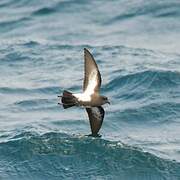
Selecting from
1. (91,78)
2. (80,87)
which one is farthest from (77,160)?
(80,87)

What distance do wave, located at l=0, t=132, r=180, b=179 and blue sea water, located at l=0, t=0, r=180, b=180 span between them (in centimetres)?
2

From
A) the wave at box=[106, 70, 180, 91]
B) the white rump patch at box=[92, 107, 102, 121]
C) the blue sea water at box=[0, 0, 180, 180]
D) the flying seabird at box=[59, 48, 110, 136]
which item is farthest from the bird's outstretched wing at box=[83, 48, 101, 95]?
the wave at box=[106, 70, 180, 91]

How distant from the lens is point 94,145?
13.7 meters

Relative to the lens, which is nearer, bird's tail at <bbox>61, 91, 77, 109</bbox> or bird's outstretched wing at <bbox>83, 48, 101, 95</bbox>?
bird's tail at <bbox>61, 91, 77, 109</bbox>

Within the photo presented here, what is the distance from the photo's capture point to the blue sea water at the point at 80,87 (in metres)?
13.3

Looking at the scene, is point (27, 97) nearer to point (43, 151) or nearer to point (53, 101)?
point (53, 101)

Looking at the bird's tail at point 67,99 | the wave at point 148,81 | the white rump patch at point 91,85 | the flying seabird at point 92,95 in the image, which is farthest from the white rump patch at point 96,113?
the wave at point 148,81

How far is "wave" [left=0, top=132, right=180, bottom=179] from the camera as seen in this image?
13.0 m

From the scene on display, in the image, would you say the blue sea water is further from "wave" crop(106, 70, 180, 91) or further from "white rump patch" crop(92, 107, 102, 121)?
"white rump patch" crop(92, 107, 102, 121)

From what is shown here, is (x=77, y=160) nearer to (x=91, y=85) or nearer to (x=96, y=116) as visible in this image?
(x=96, y=116)

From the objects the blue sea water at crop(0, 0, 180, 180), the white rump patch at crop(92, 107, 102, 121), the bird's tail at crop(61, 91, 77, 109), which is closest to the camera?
the bird's tail at crop(61, 91, 77, 109)

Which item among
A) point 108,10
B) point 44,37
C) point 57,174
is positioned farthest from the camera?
point 108,10

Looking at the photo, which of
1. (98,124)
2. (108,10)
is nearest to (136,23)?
(108,10)

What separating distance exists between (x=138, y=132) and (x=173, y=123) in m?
0.79
